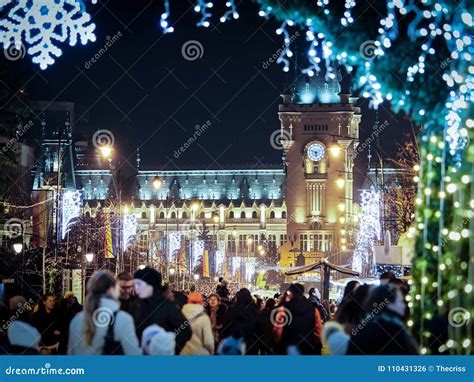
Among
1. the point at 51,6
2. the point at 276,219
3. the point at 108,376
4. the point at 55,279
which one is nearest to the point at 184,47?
the point at 51,6

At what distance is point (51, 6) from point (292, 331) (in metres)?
4.58

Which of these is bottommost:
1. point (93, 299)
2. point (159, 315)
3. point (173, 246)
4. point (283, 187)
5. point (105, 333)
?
point (105, 333)

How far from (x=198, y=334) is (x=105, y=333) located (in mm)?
1307

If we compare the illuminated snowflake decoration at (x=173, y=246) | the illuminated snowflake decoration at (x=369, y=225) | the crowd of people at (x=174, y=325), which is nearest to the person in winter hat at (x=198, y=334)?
the crowd of people at (x=174, y=325)

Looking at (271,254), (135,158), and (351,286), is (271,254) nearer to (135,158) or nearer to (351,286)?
(135,158)

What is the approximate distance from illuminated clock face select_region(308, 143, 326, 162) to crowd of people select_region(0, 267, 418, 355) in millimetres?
108869

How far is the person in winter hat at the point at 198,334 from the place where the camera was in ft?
33.0

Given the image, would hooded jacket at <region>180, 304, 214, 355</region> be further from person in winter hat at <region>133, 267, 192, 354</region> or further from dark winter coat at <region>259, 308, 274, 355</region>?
dark winter coat at <region>259, 308, 274, 355</region>

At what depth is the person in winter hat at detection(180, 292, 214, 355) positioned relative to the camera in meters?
10.1

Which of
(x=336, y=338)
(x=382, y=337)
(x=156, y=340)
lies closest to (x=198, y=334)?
(x=156, y=340)

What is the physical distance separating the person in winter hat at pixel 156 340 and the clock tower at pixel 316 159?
351 feet

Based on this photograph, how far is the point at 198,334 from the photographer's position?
10227mm

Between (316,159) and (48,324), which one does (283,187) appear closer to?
(316,159)

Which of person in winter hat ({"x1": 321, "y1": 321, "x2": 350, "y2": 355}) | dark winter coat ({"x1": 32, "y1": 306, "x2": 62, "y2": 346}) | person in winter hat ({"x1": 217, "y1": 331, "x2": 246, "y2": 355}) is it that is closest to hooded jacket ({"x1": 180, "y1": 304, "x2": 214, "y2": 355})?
person in winter hat ({"x1": 217, "y1": 331, "x2": 246, "y2": 355})
